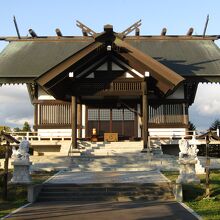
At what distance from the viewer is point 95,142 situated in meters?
23.3

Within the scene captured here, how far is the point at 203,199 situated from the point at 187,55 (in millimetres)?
17240

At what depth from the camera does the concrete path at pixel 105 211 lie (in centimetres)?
988

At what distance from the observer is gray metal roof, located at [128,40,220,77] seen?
25.5m

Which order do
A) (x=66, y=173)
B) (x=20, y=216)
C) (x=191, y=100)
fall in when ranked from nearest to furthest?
(x=20, y=216), (x=66, y=173), (x=191, y=100)

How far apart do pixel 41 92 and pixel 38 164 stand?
8123mm

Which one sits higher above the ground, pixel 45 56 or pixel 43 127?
pixel 45 56

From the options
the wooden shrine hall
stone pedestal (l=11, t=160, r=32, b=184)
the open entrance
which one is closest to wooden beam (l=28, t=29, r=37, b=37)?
the wooden shrine hall

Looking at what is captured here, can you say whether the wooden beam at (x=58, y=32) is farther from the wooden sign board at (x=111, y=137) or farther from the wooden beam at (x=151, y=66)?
the wooden sign board at (x=111, y=137)

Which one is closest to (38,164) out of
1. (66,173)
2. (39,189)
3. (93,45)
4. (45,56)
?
(66,173)

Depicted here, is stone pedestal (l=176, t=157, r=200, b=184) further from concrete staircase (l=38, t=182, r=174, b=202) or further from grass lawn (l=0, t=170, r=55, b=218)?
grass lawn (l=0, t=170, r=55, b=218)

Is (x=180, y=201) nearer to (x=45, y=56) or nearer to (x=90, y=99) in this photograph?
(x=90, y=99)

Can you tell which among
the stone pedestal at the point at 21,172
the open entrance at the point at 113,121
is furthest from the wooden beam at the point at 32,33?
the stone pedestal at the point at 21,172

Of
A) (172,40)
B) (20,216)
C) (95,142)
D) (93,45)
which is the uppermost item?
(172,40)

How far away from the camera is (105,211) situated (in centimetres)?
1066
